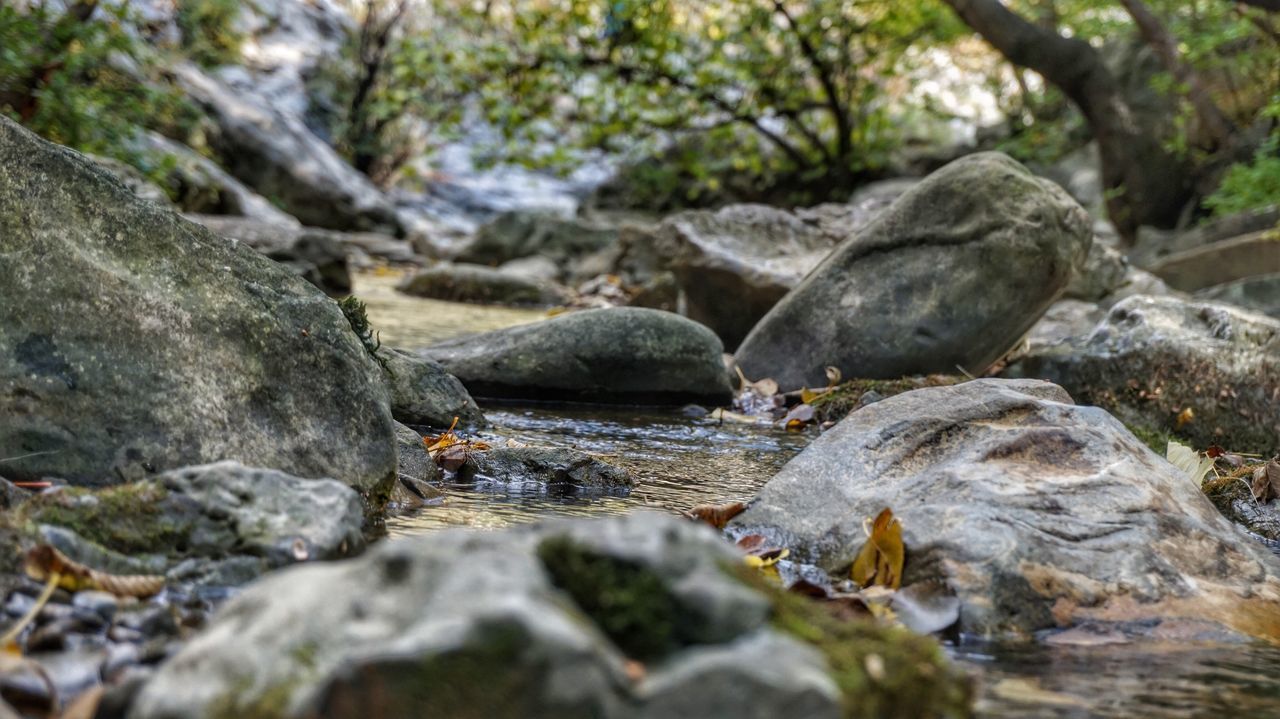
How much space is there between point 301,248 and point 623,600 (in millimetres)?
10664

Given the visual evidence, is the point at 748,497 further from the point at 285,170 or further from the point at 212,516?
the point at 285,170

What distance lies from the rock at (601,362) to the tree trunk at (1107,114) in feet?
24.4

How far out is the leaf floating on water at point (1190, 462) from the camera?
3.86 meters

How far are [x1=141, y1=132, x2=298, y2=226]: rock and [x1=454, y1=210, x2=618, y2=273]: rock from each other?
271 centimetres

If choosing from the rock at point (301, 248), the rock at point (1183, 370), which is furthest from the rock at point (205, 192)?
the rock at point (1183, 370)

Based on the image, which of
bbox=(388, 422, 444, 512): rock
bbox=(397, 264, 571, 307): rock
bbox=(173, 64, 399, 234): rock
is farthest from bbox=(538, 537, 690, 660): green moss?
bbox=(173, 64, 399, 234): rock

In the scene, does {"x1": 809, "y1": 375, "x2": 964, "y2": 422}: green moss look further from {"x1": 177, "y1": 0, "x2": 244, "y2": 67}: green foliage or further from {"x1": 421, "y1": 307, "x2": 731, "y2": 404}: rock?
{"x1": 177, "y1": 0, "x2": 244, "y2": 67}: green foliage

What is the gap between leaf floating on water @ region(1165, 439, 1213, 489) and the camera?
386cm

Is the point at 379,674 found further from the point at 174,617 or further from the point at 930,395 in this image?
the point at 930,395

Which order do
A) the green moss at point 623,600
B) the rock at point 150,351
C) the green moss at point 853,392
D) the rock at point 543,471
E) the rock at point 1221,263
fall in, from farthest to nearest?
the rock at point 1221,263 < the green moss at point 853,392 < the rock at point 543,471 < the rock at point 150,351 < the green moss at point 623,600

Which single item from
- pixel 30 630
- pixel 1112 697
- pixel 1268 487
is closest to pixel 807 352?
pixel 1268 487

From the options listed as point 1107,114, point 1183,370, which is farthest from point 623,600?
point 1107,114

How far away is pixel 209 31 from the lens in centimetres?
2092

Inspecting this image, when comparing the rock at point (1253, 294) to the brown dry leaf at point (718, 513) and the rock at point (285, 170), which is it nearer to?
the brown dry leaf at point (718, 513)
